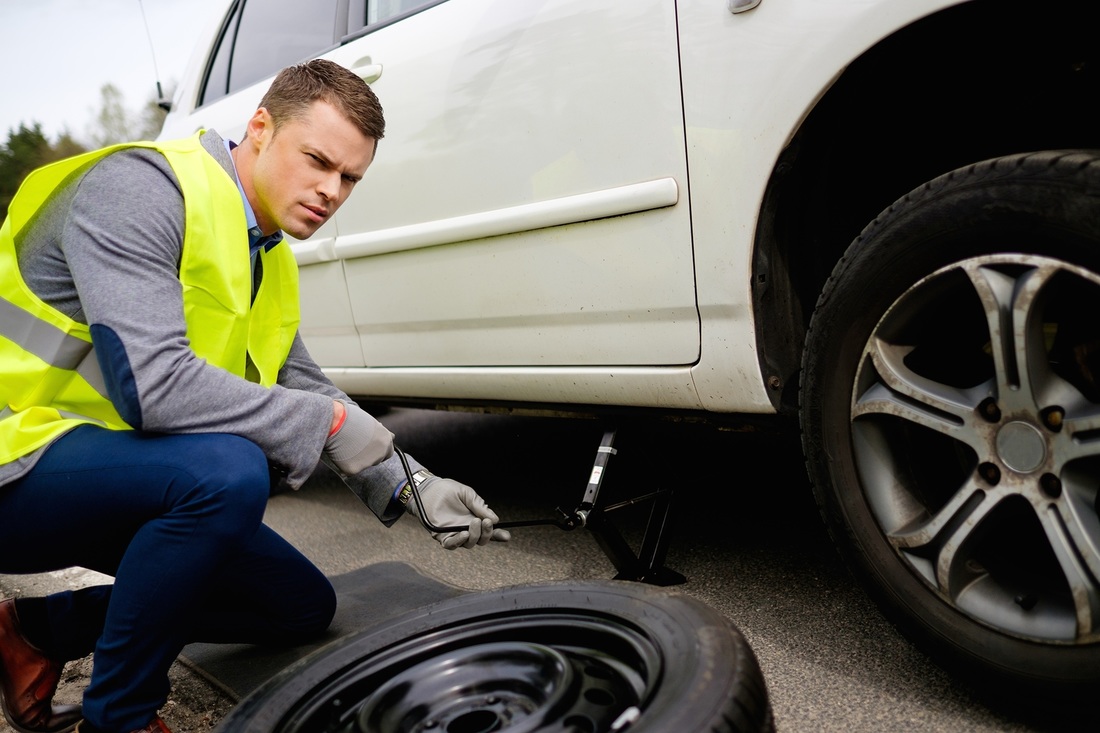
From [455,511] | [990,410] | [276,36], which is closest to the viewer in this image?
[990,410]

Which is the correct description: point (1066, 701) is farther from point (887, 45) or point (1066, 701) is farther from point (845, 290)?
point (887, 45)

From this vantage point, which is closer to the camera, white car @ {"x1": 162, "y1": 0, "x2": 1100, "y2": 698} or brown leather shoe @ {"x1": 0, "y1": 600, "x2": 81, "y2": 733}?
white car @ {"x1": 162, "y1": 0, "x2": 1100, "y2": 698}

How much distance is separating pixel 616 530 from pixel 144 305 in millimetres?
1016

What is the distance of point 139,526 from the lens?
1.62 metres

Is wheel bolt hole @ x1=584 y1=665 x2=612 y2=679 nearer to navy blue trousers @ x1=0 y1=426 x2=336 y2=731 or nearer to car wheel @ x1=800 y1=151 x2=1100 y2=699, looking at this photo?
car wheel @ x1=800 y1=151 x2=1100 y2=699

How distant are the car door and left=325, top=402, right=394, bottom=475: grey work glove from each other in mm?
495

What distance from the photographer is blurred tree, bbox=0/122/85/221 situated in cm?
2453

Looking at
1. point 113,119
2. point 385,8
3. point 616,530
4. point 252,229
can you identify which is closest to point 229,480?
point 252,229

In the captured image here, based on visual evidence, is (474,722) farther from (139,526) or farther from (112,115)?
(112,115)

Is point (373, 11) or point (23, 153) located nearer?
point (373, 11)

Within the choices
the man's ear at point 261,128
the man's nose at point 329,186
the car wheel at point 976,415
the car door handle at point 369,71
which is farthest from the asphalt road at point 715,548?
the car door handle at point 369,71

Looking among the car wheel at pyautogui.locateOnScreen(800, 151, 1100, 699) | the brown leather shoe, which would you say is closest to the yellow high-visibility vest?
the brown leather shoe

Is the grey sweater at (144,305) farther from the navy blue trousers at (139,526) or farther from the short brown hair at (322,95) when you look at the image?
the short brown hair at (322,95)

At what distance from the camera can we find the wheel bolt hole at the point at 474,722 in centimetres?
131
